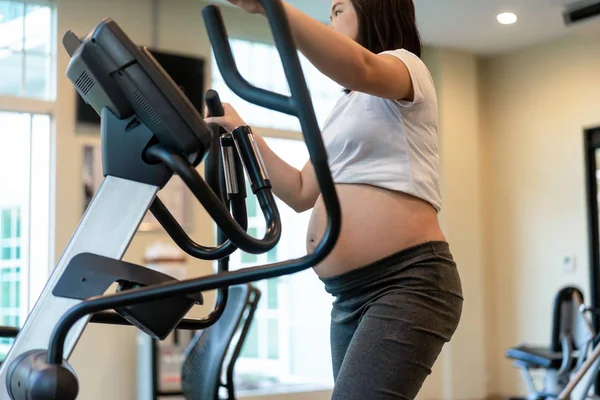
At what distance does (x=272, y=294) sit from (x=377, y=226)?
4.12m

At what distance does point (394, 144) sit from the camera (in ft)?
4.31

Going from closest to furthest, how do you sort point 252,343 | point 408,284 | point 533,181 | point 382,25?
1. point 408,284
2. point 382,25
3. point 252,343
4. point 533,181

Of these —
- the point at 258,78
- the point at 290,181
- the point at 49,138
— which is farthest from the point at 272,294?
the point at 290,181

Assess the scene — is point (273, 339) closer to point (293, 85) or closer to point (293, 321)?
point (293, 321)

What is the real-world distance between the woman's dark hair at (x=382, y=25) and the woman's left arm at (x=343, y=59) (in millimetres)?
235

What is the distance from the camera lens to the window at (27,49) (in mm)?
4270

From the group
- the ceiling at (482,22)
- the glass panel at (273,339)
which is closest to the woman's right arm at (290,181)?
the ceiling at (482,22)

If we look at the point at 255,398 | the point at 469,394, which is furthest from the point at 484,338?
the point at 255,398

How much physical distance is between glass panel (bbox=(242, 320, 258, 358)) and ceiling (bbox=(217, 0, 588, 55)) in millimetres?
2142

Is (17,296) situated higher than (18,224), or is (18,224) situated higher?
(18,224)

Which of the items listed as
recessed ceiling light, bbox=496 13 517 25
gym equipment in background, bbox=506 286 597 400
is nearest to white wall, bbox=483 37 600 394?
recessed ceiling light, bbox=496 13 517 25

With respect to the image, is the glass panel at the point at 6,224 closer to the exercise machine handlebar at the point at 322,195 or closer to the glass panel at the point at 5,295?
the glass panel at the point at 5,295

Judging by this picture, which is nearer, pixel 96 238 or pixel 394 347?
pixel 96 238

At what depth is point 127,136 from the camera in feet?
3.16
